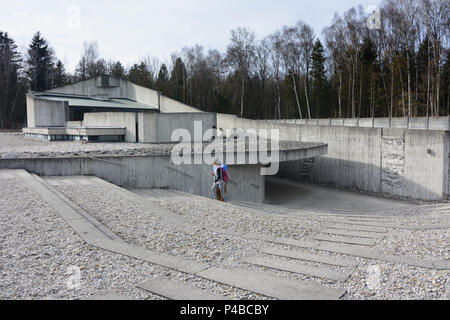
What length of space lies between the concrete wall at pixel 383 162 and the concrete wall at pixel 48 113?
18118 mm

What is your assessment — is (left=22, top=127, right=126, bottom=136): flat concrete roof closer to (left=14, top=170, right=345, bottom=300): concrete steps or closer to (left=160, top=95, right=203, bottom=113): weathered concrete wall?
(left=160, top=95, right=203, bottom=113): weathered concrete wall

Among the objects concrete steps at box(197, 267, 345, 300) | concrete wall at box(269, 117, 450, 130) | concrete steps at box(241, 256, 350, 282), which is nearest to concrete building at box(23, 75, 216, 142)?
concrete wall at box(269, 117, 450, 130)

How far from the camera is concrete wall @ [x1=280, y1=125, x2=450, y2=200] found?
662 inches

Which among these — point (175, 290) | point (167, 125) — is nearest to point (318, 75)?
point (167, 125)

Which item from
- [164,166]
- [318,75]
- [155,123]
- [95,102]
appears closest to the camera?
[164,166]

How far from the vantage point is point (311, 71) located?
1687 inches

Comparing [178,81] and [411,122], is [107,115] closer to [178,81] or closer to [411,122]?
[411,122]

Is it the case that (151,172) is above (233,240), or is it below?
above

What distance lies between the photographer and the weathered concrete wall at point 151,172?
510 inches

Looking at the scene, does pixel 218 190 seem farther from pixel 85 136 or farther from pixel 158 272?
pixel 85 136

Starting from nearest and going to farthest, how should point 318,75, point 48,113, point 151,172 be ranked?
point 151,172 → point 48,113 → point 318,75

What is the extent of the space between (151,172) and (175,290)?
10510 mm

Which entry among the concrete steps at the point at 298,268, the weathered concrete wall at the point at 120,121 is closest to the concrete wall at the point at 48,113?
the weathered concrete wall at the point at 120,121
